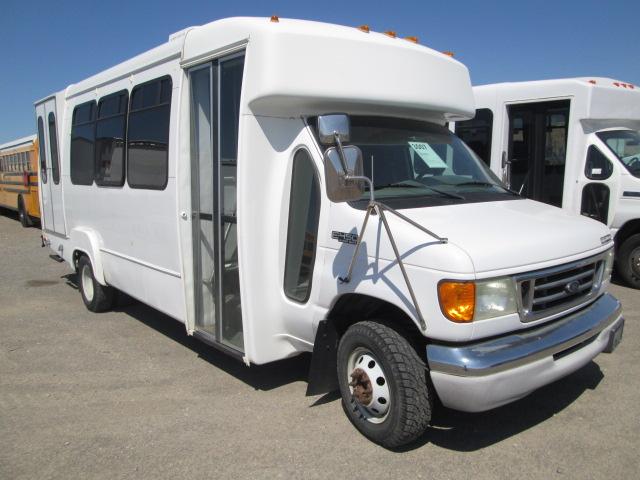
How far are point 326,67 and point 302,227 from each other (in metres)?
1.12

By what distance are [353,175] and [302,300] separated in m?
1.10

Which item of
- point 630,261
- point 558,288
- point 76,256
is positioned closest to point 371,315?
point 558,288

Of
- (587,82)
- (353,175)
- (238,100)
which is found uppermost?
(587,82)

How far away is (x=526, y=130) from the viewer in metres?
9.08

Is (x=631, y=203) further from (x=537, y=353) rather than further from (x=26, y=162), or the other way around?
(x=26, y=162)

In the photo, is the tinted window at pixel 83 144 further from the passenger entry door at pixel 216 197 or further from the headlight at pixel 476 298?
the headlight at pixel 476 298

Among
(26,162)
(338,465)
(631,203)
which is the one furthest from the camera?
(26,162)

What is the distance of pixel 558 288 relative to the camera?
3479mm

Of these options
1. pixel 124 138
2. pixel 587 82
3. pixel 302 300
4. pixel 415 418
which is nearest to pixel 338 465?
pixel 415 418

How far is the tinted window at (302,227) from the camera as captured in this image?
155 inches

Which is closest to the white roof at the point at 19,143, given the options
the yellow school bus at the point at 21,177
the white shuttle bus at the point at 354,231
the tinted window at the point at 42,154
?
the yellow school bus at the point at 21,177

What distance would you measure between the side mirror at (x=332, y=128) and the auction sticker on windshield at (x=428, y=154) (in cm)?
91

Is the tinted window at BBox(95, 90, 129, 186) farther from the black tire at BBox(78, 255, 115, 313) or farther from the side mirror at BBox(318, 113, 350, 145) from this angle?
the side mirror at BBox(318, 113, 350, 145)

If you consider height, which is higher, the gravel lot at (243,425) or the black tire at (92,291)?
the black tire at (92,291)
